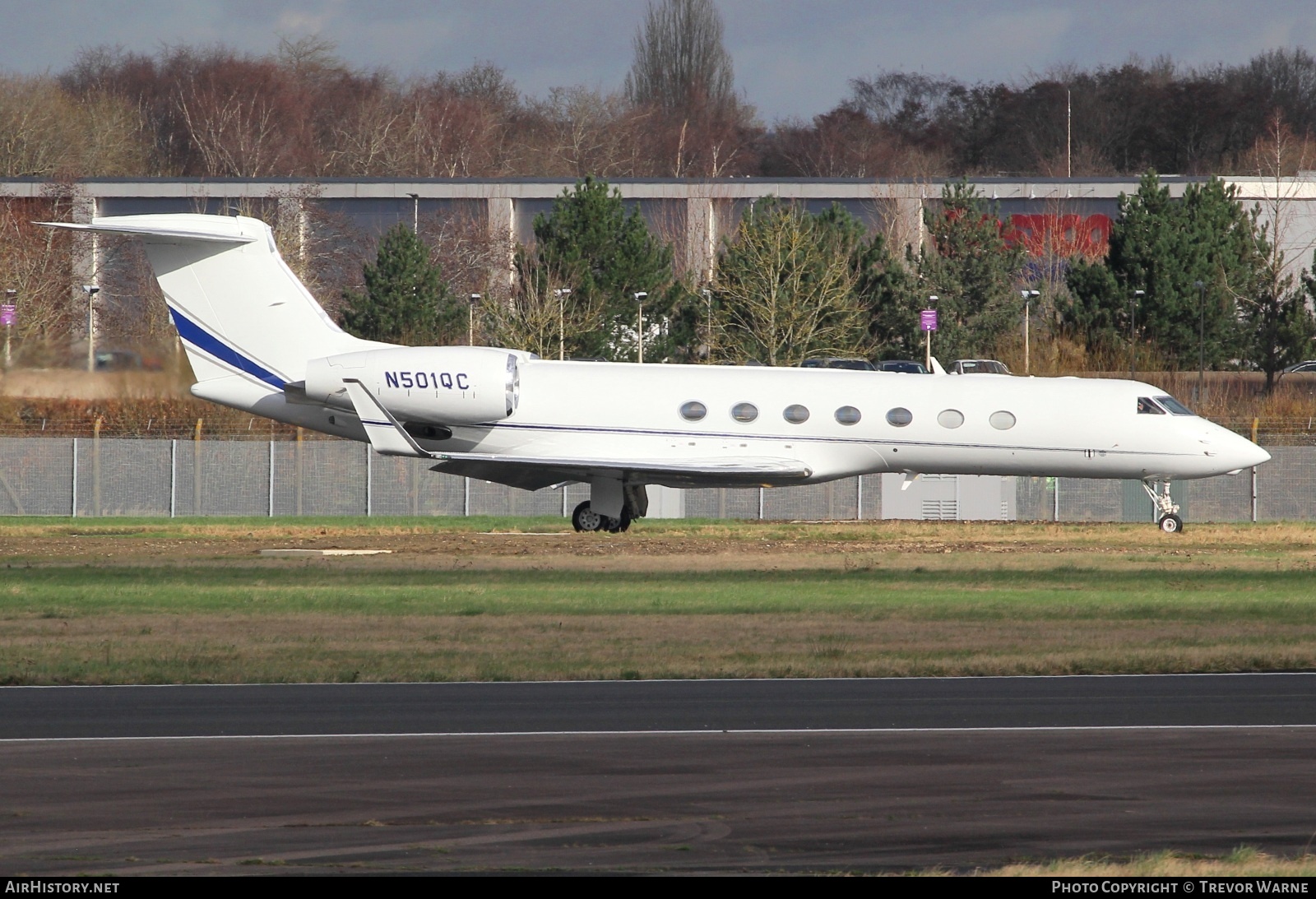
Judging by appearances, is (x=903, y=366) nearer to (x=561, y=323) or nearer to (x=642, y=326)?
(x=642, y=326)

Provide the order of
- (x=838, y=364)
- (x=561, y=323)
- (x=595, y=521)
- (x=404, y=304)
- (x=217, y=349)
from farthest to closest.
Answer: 1. (x=404, y=304)
2. (x=561, y=323)
3. (x=838, y=364)
4. (x=595, y=521)
5. (x=217, y=349)

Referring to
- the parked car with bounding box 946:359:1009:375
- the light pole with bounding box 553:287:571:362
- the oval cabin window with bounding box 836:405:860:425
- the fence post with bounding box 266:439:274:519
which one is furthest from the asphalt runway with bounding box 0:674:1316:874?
the parked car with bounding box 946:359:1009:375

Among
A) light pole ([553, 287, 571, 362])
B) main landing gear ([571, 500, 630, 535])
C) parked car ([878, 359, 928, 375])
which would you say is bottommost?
main landing gear ([571, 500, 630, 535])

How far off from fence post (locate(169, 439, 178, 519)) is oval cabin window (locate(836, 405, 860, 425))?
18510 millimetres

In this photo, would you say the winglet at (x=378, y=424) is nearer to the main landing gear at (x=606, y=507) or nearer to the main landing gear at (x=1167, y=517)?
the main landing gear at (x=606, y=507)

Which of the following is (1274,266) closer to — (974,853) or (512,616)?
(512,616)

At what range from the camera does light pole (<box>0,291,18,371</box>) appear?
100.0 feet

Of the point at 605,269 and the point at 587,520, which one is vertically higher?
the point at 605,269

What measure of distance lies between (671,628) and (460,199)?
6585cm

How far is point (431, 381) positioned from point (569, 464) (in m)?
2.74

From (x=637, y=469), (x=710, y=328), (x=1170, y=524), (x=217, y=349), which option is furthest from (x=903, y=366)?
(x=217, y=349)

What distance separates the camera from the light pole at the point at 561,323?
51.8m

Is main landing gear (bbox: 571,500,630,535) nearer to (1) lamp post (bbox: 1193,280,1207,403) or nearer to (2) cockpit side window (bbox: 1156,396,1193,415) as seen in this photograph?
(2) cockpit side window (bbox: 1156,396,1193,415)

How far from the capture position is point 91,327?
147 ft
